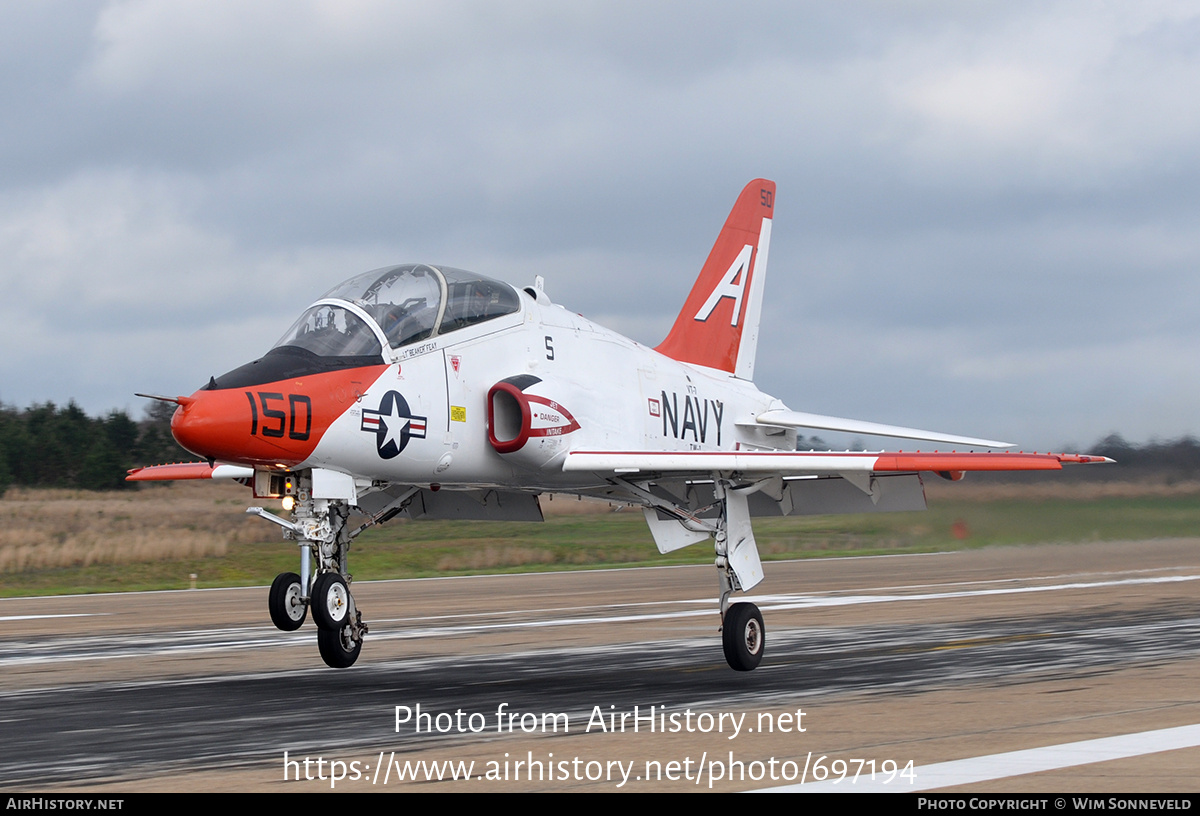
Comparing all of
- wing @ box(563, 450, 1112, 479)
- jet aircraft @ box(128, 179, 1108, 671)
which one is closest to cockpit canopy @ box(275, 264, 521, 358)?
A: jet aircraft @ box(128, 179, 1108, 671)

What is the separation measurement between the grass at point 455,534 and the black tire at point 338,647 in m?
10.8

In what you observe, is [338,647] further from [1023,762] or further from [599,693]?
[1023,762]

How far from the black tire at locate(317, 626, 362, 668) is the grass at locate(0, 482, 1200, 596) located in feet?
35.6

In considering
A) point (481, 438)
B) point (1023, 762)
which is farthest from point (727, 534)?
point (1023, 762)

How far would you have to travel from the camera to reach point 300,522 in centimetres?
1102

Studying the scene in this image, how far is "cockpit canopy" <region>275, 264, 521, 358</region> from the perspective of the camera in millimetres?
11117

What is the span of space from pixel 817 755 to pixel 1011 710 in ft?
8.45

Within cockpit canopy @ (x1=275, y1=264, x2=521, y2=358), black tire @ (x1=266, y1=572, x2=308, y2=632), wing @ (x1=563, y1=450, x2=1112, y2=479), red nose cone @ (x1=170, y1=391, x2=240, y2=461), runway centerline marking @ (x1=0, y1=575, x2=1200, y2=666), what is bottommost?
runway centerline marking @ (x1=0, y1=575, x2=1200, y2=666)

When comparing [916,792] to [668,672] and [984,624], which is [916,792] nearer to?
[668,672]

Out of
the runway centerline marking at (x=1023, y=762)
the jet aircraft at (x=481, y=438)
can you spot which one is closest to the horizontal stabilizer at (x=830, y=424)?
the jet aircraft at (x=481, y=438)

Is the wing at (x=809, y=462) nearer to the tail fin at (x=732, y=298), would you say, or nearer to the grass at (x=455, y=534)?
the tail fin at (x=732, y=298)

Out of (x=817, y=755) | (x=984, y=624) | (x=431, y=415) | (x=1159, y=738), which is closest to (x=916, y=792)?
(x=817, y=755)

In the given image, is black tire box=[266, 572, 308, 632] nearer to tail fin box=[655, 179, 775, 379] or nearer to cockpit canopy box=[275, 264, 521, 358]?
cockpit canopy box=[275, 264, 521, 358]

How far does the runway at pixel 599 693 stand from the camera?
7250 millimetres
